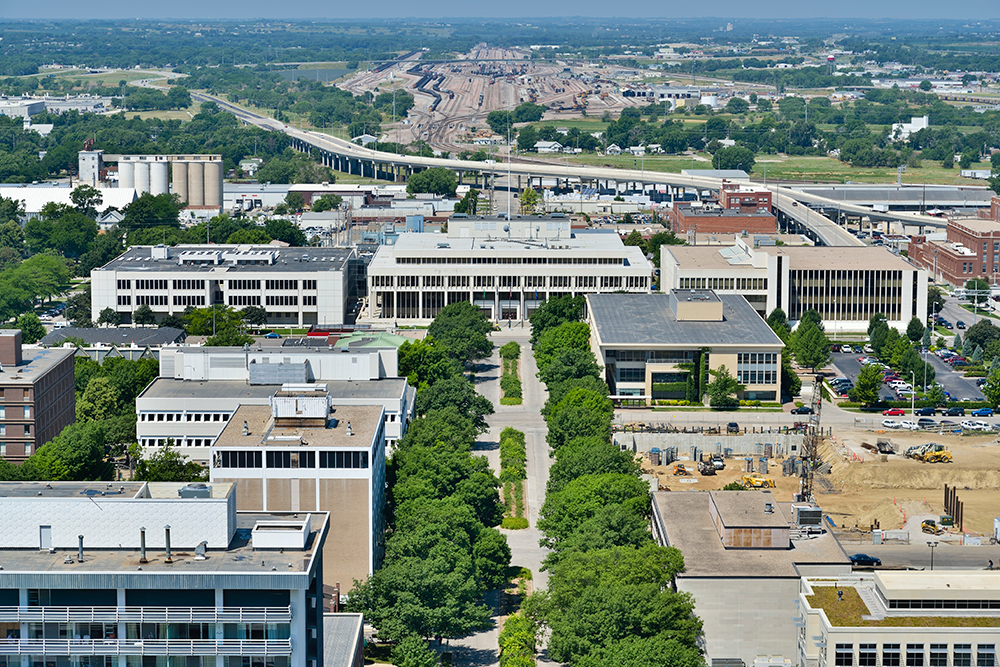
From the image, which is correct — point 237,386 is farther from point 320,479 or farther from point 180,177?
point 180,177

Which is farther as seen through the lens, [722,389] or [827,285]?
[827,285]

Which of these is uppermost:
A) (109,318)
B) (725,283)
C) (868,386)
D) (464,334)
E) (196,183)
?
(196,183)

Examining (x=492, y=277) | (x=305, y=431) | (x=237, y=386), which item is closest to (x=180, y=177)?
(x=492, y=277)

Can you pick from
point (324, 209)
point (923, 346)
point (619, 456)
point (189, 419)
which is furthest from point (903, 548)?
point (324, 209)

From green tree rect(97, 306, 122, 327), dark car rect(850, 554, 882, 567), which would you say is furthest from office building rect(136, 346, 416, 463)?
green tree rect(97, 306, 122, 327)

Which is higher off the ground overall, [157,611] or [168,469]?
[157,611]

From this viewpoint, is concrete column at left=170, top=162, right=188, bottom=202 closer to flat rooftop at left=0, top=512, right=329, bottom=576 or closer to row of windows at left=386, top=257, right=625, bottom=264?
row of windows at left=386, top=257, right=625, bottom=264
